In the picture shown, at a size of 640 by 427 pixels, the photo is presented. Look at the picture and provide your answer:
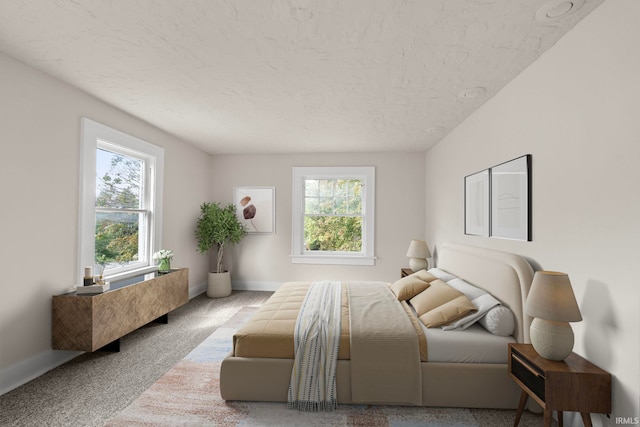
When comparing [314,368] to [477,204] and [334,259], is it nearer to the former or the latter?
[477,204]

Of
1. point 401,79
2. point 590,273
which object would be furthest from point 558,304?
point 401,79

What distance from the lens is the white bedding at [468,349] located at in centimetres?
214

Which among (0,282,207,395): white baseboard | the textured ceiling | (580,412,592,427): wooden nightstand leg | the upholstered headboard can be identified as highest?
the textured ceiling

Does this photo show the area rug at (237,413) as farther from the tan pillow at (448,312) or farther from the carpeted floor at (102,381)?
the tan pillow at (448,312)

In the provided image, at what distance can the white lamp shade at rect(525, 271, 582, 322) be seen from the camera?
162 cm

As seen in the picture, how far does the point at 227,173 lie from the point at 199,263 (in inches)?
66.6

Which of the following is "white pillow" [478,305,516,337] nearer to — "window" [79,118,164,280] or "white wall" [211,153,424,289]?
"white wall" [211,153,424,289]

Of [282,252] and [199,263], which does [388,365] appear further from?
[199,263]

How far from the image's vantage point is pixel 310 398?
6.97 feet

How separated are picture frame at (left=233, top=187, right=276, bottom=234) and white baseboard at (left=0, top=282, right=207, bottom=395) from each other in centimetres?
305

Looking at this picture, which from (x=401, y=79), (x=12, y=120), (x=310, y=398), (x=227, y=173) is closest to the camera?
(x=310, y=398)

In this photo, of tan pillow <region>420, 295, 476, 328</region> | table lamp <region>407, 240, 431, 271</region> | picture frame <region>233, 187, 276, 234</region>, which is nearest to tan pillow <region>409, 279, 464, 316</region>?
tan pillow <region>420, 295, 476, 328</region>

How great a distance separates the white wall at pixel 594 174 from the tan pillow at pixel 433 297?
643mm

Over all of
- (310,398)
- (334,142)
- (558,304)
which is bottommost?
(310,398)
